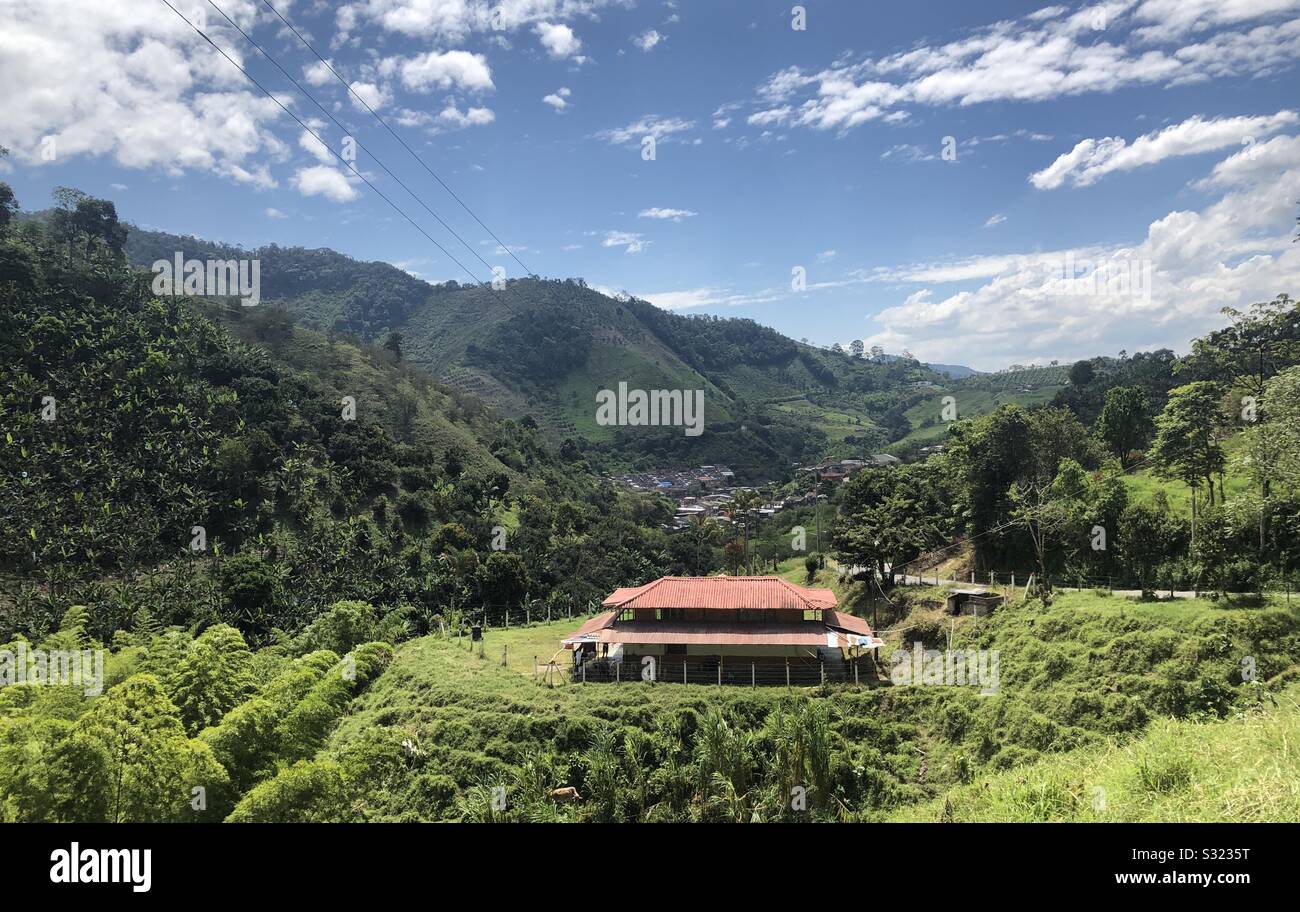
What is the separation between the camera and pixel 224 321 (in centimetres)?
6919

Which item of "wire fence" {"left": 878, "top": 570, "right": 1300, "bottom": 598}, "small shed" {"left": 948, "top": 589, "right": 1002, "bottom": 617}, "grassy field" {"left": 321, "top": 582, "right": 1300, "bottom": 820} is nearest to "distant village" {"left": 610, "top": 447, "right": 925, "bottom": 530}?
"wire fence" {"left": 878, "top": 570, "right": 1300, "bottom": 598}

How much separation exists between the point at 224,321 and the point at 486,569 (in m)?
51.1

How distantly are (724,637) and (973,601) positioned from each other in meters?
9.87

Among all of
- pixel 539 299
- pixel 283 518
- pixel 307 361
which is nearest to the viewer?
pixel 283 518

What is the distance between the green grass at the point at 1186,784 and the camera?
4918 mm

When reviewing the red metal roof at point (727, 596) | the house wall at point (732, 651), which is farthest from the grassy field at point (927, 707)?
the red metal roof at point (727, 596)

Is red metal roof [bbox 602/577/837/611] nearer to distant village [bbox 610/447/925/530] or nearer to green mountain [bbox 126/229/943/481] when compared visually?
distant village [bbox 610/447/925/530]

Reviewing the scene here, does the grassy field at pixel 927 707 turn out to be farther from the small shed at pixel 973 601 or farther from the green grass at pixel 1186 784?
the green grass at pixel 1186 784

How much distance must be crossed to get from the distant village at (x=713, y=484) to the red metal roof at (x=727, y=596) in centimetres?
3952

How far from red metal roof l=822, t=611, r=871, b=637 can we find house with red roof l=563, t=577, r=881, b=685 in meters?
0.04
